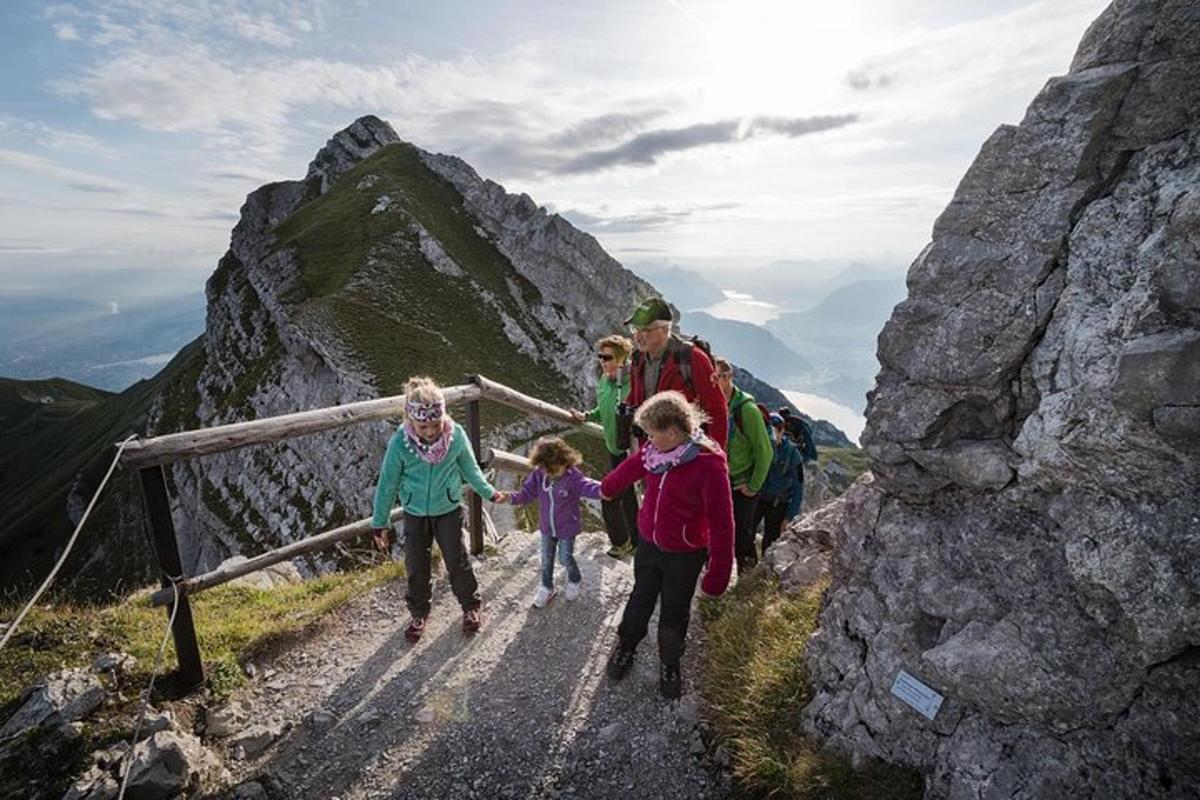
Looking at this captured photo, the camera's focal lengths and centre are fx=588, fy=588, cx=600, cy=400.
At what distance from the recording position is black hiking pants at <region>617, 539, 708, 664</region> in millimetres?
5824

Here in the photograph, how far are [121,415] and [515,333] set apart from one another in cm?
7992

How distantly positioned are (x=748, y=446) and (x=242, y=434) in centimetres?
581

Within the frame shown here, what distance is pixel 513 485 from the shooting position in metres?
32.9

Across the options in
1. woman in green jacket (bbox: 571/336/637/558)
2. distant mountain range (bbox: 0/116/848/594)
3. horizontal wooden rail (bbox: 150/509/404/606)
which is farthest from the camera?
distant mountain range (bbox: 0/116/848/594)

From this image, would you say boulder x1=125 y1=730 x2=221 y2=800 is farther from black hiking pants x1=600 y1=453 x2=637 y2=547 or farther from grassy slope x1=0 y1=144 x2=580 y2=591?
grassy slope x1=0 y1=144 x2=580 y2=591

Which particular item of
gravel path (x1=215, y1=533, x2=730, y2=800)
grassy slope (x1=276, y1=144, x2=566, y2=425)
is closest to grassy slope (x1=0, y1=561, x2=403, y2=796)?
gravel path (x1=215, y1=533, x2=730, y2=800)

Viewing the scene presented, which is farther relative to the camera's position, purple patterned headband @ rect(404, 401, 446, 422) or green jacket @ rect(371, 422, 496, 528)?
green jacket @ rect(371, 422, 496, 528)

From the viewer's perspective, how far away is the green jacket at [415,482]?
6.54 metres

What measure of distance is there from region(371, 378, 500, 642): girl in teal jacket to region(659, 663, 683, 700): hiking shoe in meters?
2.41

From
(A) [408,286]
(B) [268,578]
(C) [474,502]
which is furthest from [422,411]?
(A) [408,286]

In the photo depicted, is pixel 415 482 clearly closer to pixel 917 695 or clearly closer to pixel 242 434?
pixel 242 434

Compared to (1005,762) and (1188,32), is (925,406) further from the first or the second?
(1188,32)

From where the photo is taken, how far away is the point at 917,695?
15.7 ft

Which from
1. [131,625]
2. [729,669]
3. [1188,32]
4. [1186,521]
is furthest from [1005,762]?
[131,625]
